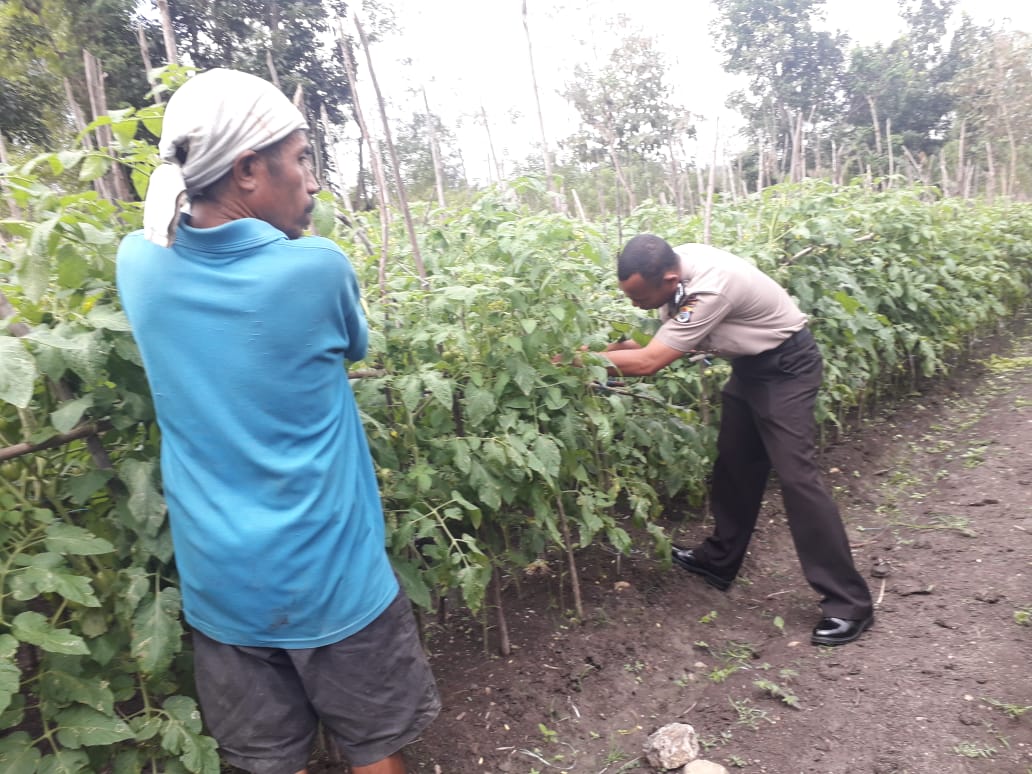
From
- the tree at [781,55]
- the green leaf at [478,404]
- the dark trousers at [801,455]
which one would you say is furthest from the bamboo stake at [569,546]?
the tree at [781,55]

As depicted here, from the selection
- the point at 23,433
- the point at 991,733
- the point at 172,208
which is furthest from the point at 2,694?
the point at 991,733

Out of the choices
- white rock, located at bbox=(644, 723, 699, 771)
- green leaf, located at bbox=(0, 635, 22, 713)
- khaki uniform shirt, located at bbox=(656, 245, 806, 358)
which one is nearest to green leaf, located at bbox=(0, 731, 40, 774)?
green leaf, located at bbox=(0, 635, 22, 713)

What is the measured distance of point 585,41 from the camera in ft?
64.8

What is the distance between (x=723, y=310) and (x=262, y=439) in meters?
2.04

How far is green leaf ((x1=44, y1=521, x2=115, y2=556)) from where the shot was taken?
1523 mm

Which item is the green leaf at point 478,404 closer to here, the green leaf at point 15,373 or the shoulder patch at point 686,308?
the shoulder patch at point 686,308

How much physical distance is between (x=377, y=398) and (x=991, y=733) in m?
2.21

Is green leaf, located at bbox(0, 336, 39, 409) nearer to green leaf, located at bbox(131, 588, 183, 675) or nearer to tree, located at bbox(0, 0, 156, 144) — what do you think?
green leaf, located at bbox(131, 588, 183, 675)

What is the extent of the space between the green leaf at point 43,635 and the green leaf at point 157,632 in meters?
0.14

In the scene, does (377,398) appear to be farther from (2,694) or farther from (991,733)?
(991,733)

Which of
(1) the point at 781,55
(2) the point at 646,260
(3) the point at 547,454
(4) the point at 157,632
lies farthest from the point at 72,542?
(1) the point at 781,55

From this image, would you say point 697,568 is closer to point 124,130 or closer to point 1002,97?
point 124,130

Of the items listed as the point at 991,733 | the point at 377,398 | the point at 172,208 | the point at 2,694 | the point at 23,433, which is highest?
the point at 172,208

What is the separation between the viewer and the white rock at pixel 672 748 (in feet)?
7.66
